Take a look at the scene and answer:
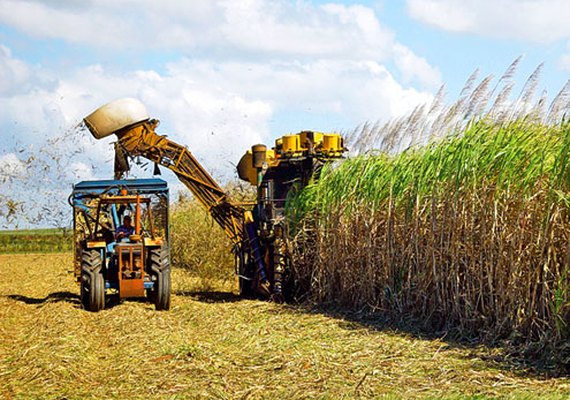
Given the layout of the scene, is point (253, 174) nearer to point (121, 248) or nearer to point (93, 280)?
point (121, 248)

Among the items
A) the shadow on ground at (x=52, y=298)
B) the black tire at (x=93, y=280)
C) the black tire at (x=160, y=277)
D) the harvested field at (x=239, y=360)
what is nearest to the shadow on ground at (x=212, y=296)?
the black tire at (x=160, y=277)

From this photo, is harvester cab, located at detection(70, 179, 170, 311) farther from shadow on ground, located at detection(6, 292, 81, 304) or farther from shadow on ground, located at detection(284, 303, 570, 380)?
shadow on ground, located at detection(284, 303, 570, 380)

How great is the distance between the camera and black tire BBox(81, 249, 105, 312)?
13.0 meters

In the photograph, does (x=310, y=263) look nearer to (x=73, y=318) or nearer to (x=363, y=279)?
(x=363, y=279)

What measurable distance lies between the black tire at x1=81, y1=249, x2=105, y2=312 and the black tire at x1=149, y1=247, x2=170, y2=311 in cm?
78

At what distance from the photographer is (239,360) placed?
8.52 m

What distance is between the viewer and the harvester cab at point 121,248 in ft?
42.7

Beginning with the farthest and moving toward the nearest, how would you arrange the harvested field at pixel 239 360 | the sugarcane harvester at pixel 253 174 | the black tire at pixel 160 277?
1. the sugarcane harvester at pixel 253 174
2. the black tire at pixel 160 277
3. the harvested field at pixel 239 360

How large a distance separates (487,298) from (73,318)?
5984 millimetres

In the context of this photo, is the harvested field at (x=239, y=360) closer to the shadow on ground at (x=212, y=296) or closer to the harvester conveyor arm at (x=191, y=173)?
the shadow on ground at (x=212, y=296)

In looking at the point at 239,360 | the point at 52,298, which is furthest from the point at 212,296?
the point at 239,360

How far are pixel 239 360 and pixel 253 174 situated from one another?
6367 millimetres

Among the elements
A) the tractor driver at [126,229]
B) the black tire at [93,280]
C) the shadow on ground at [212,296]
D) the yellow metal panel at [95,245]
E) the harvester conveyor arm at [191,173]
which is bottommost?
the shadow on ground at [212,296]

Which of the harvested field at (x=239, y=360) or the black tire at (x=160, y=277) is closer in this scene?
the harvested field at (x=239, y=360)
